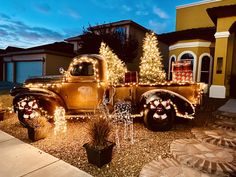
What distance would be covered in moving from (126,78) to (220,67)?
6.67 metres

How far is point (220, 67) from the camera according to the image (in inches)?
383

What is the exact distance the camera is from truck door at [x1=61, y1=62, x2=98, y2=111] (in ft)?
17.9

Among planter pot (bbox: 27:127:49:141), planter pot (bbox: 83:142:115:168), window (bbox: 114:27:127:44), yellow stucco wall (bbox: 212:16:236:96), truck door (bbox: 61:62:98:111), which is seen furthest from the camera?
window (bbox: 114:27:127:44)

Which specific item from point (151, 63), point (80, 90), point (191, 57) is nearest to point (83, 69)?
point (80, 90)

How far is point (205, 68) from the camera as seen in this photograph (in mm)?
12078

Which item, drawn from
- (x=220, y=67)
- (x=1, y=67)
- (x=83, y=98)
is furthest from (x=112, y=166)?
(x=1, y=67)

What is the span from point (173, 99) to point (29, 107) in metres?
4.02

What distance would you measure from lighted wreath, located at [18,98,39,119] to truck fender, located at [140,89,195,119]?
300 centimetres

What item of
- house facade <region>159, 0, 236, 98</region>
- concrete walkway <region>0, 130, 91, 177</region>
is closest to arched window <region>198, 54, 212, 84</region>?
house facade <region>159, 0, 236, 98</region>

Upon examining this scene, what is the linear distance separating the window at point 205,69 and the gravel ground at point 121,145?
681 cm

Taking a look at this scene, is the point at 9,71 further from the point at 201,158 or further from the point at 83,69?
the point at 201,158

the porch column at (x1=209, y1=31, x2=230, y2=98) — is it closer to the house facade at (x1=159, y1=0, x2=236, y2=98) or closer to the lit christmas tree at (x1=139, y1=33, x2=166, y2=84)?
the house facade at (x1=159, y1=0, x2=236, y2=98)

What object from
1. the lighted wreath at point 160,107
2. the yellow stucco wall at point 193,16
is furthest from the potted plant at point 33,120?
the yellow stucco wall at point 193,16

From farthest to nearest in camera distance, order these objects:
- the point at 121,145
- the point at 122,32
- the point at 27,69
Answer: the point at 27,69
the point at 122,32
the point at 121,145
